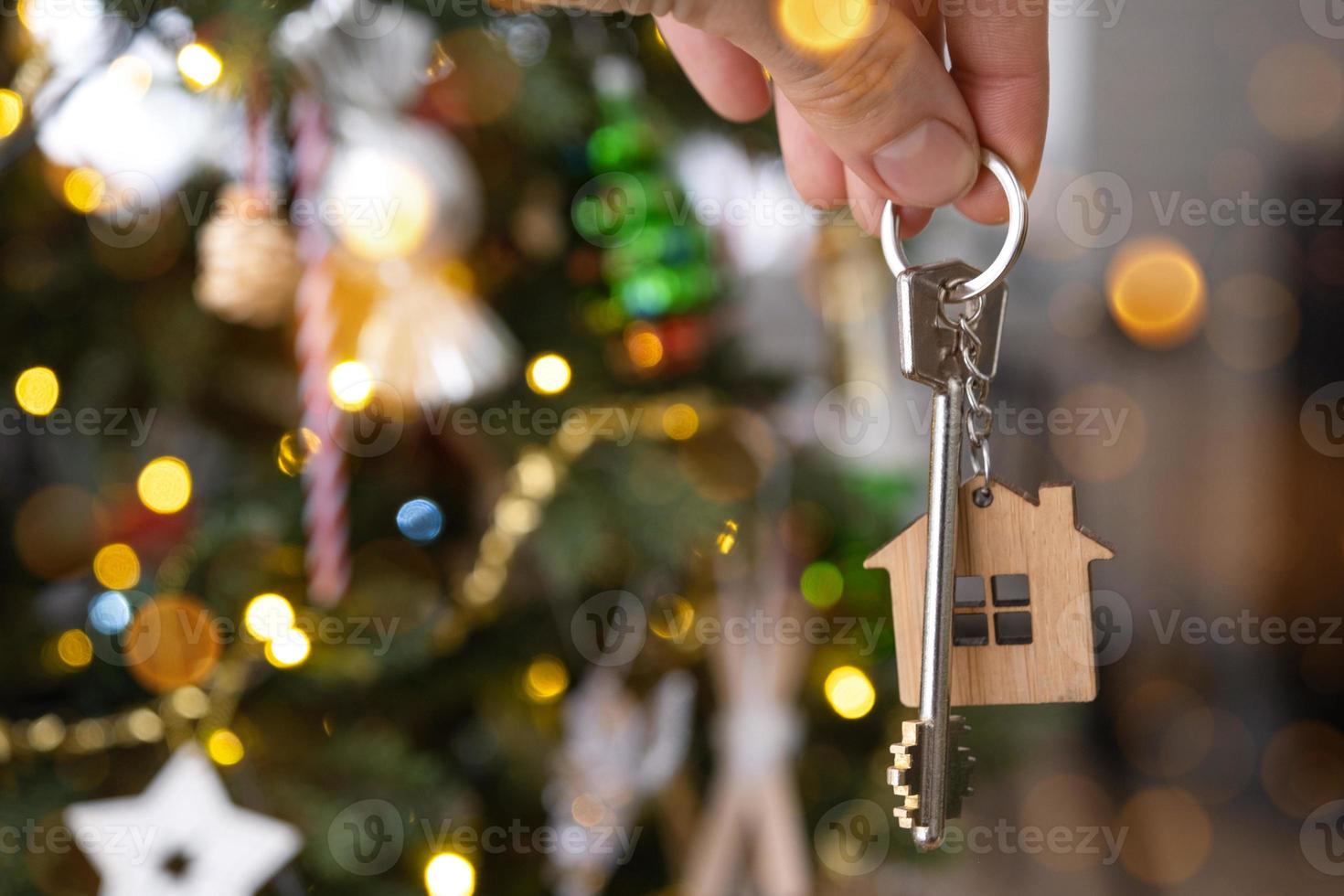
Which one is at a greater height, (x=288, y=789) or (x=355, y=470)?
(x=355, y=470)

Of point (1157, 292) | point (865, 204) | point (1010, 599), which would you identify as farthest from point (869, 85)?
point (1157, 292)

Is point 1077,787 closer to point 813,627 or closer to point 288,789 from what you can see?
point 813,627

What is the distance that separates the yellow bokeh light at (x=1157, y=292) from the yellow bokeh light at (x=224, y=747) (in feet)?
7.33

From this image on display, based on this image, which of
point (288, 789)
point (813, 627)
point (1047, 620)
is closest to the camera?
point (1047, 620)

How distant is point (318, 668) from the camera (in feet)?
2.96

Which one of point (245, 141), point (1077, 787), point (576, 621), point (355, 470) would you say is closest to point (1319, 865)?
point (1077, 787)

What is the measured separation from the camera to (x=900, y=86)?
0.43 metres

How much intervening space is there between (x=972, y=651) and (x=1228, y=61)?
253cm
